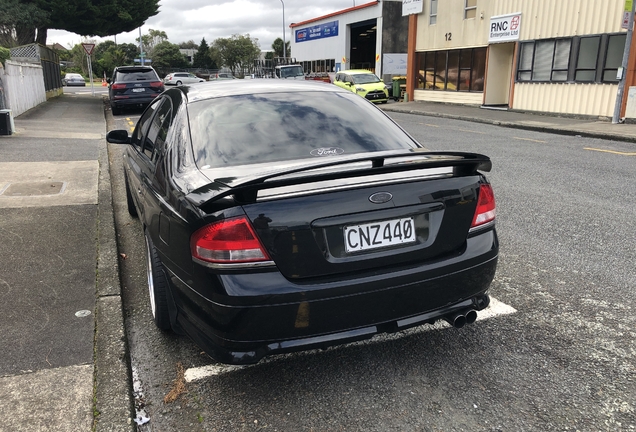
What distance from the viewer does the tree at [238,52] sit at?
9275 cm

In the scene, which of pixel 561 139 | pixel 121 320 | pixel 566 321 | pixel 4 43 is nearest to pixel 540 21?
pixel 561 139

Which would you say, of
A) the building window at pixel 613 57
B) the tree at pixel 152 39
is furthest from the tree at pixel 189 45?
the building window at pixel 613 57

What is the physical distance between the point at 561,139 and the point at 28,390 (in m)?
13.5

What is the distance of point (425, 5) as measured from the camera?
2631cm

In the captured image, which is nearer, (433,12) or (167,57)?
(433,12)

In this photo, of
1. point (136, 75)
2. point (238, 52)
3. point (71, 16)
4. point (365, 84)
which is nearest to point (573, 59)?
point (365, 84)

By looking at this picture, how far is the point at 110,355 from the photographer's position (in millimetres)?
3078

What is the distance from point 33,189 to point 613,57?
671 inches

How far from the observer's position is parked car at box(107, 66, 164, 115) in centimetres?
1889

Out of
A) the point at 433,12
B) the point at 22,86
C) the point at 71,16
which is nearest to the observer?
the point at 22,86

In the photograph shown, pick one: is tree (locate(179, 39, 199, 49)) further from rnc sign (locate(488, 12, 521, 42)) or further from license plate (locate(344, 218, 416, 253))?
license plate (locate(344, 218, 416, 253))

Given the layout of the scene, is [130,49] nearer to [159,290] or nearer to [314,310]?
[159,290]

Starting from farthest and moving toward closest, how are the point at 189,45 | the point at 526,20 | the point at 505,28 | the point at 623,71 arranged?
1. the point at 189,45
2. the point at 505,28
3. the point at 526,20
4. the point at 623,71

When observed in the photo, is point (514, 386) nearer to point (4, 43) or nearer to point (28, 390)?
point (28, 390)
